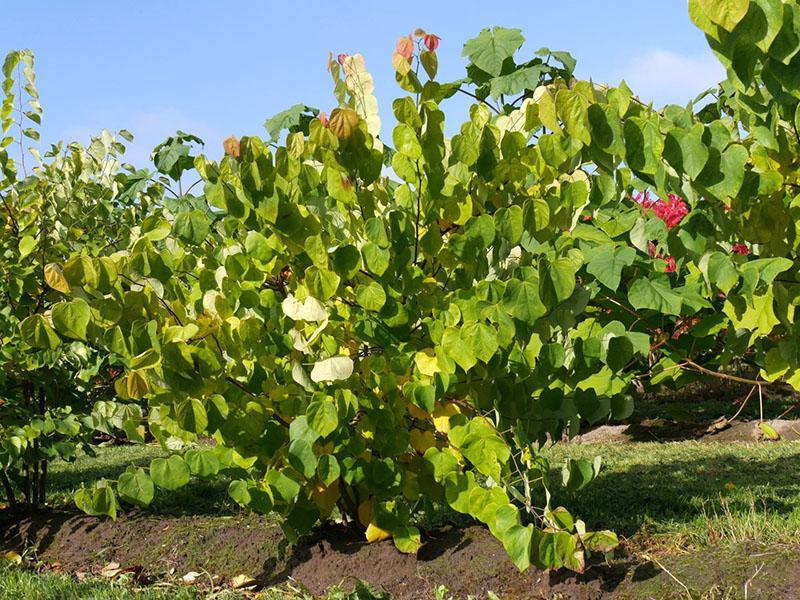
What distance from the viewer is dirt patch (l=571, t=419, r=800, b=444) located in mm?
8242

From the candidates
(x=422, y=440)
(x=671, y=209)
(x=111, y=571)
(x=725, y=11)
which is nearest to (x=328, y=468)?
(x=422, y=440)

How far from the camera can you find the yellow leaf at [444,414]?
2.92 meters

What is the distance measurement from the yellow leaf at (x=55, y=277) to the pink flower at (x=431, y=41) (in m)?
1.27

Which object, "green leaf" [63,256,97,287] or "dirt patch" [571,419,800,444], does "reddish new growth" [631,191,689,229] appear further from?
"green leaf" [63,256,97,287]

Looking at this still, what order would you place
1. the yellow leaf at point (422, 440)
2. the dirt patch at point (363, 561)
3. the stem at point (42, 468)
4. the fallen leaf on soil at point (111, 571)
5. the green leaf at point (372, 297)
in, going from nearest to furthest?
the green leaf at point (372, 297) → the dirt patch at point (363, 561) → the yellow leaf at point (422, 440) → the fallen leaf on soil at point (111, 571) → the stem at point (42, 468)

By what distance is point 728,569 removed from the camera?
2771 mm

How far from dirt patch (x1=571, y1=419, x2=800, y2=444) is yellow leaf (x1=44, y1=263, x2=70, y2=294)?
264 inches

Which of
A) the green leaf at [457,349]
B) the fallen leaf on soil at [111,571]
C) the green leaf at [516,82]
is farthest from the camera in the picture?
the fallen leaf on soil at [111,571]

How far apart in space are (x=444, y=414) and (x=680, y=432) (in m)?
6.86

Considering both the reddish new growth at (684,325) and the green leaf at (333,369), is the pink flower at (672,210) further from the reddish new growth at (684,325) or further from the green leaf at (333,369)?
the green leaf at (333,369)

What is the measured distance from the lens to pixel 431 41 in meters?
2.45

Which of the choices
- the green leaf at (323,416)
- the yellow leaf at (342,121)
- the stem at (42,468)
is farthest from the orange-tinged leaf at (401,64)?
the stem at (42,468)

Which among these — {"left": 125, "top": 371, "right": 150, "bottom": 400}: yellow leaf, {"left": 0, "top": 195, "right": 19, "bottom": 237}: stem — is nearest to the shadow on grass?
{"left": 125, "top": 371, "right": 150, "bottom": 400}: yellow leaf

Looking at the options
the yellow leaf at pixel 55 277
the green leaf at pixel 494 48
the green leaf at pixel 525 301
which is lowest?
the green leaf at pixel 525 301
